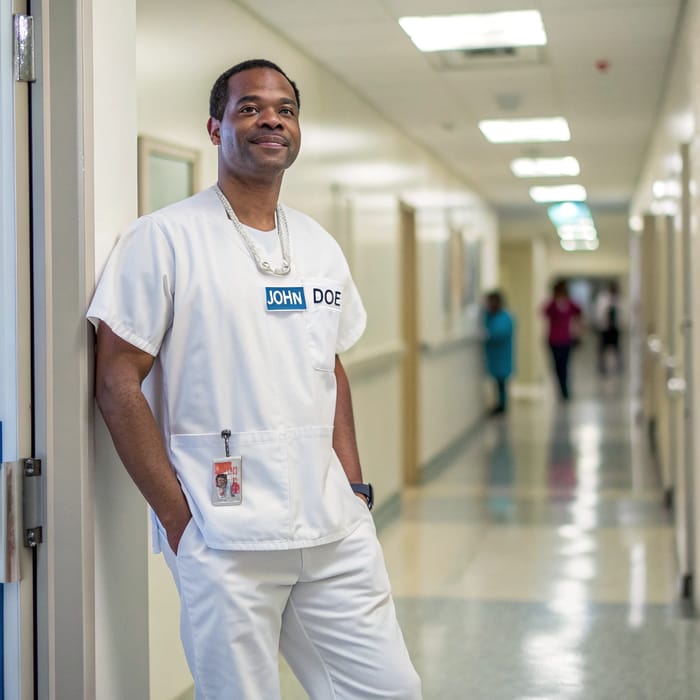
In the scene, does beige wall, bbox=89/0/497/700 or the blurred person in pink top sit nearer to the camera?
beige wall, bbox=89/0/497/700

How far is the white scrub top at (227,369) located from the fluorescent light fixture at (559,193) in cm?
1051

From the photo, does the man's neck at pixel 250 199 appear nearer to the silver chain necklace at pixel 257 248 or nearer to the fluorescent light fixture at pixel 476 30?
the silver chain necklace at pixel 257 248

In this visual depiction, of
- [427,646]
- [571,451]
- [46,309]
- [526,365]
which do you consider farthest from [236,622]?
[526,365]

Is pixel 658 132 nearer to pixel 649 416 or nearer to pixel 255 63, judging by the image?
pixel 649 416

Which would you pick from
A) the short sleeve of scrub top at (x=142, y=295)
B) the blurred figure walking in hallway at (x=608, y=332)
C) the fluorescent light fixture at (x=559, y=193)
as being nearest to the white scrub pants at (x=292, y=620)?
the short sleeve of scrub top at (x=142, y=295)

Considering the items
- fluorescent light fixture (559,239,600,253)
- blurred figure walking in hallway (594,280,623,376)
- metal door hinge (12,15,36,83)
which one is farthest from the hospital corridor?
fluorescent light fixture (559,239,600,253)

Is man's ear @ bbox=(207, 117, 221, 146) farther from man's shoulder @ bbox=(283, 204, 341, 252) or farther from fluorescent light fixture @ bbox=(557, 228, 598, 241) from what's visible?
fluorescent light fixture @ bbox=(557, 228, 598, 241)

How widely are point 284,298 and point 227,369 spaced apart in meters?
0.18

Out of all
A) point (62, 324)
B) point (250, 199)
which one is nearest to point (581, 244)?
point (250, 199)

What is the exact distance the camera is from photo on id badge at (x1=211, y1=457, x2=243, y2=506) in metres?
2.02

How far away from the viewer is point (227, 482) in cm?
203

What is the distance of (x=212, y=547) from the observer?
2.00 metres

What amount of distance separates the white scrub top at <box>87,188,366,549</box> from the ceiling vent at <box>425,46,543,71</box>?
3.80 meters

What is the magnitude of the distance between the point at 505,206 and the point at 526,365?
4.27 metres
